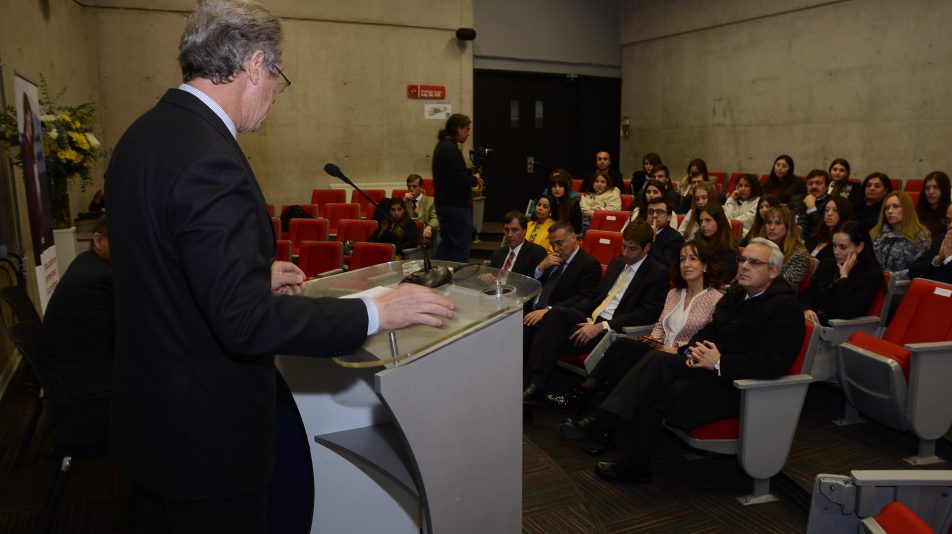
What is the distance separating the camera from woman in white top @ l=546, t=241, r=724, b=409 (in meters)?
3.50

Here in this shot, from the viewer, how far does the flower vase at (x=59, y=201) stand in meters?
4.90

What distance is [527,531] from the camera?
2.50m

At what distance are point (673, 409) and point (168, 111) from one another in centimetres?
249

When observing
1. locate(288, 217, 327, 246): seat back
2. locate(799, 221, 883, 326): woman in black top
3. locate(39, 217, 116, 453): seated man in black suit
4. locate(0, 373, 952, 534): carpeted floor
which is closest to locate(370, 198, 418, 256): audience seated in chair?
locate(288, 217, 327, 246): seat back

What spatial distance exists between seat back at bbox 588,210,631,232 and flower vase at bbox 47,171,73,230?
4.25 meters

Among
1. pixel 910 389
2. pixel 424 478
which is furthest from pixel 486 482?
pixel 910 389

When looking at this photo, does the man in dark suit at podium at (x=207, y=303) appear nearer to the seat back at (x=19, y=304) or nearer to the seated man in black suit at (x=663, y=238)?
the seat back at (x=19, y=304)

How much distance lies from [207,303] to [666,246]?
14.3 feet

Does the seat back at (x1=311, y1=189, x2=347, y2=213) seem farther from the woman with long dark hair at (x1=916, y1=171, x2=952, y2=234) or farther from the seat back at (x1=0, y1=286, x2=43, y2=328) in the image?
the woman with long dark hair at (x1=916, y1=171, x2=952, y2=234)

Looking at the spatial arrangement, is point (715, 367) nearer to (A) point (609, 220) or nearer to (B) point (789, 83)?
(A) point (609, 220)

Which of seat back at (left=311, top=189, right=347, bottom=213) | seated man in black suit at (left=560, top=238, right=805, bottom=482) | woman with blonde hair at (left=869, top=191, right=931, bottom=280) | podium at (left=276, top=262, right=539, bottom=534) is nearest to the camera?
podium at (left=276, top=262, right=539, bottom=534)

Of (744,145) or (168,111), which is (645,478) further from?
(744,145)

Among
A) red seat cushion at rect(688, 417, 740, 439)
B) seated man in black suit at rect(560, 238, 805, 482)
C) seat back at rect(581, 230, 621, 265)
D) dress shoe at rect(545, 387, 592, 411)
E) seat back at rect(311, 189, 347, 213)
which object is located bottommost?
dress shoe at rect(545, 387, 592, 411)

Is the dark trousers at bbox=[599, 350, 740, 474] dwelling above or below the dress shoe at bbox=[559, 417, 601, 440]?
above
